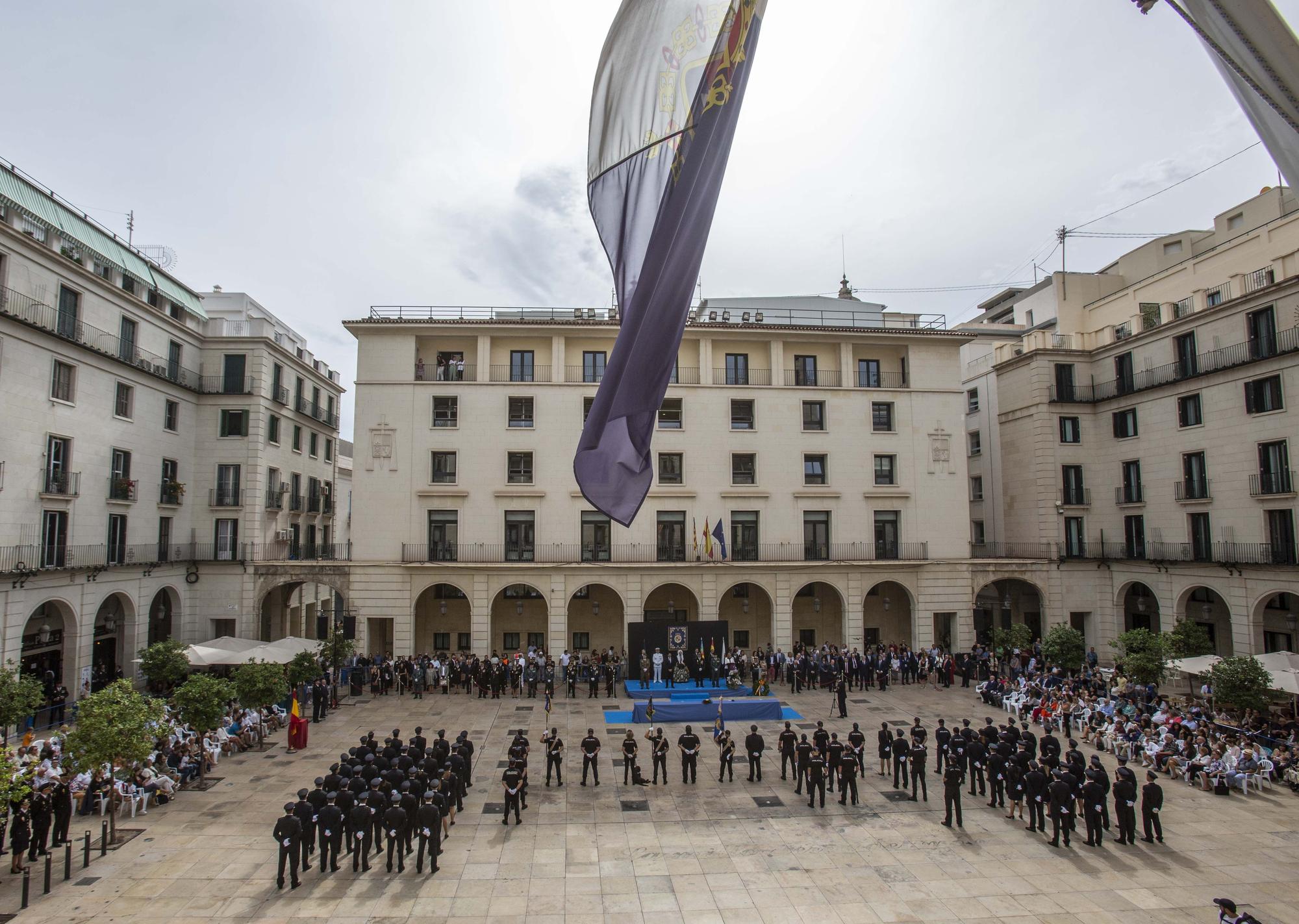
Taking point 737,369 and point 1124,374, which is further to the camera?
point 737,369

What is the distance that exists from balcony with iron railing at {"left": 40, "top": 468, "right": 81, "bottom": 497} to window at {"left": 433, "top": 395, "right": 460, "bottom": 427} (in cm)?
1325

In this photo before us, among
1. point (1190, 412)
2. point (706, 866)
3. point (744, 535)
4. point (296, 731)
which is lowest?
point (706, 866)

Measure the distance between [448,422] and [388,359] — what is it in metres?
3.95

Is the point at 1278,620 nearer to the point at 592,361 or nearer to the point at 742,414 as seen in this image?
the point at 742,414

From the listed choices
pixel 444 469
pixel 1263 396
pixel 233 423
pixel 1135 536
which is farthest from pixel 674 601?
pixel 1263 396

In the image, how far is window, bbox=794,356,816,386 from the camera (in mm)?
36688

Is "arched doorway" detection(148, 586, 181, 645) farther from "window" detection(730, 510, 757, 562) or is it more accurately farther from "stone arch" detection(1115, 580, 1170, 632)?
"stone arch" detection(1115, 580, 1170, 632)

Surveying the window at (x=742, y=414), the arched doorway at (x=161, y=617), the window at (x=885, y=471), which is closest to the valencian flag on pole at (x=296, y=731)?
the arched doorway at (x=161, y=617)

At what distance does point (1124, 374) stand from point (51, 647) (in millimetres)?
46777

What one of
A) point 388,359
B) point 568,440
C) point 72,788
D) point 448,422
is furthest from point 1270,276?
point 72,788

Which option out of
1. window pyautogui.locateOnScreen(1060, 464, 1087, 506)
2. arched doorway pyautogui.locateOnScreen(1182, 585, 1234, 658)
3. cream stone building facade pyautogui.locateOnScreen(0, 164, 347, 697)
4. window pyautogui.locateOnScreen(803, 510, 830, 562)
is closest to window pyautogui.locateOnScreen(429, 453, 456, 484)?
cream stone building facade pyautogui.locateOnScreen(0, 164, 347, 697)

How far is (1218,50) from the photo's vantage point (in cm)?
645

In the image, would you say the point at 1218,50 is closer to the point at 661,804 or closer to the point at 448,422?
the point at 661,804

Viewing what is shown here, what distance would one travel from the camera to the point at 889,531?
36.0m
